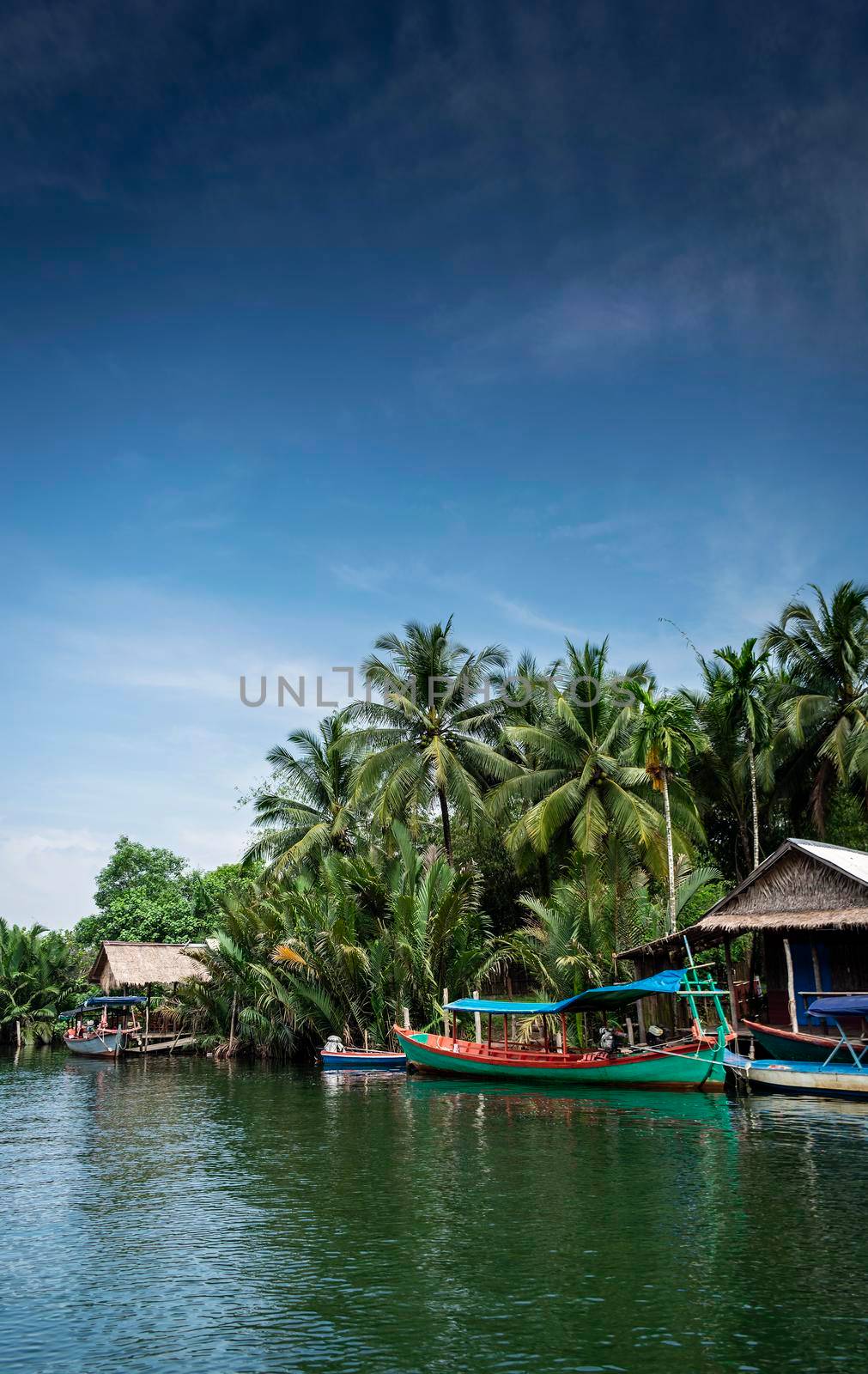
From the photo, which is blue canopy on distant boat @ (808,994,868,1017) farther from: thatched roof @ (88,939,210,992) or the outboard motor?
thatched roof @ (88,939,210,992)

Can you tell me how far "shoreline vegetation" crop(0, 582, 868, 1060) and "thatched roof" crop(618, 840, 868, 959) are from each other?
246 cm

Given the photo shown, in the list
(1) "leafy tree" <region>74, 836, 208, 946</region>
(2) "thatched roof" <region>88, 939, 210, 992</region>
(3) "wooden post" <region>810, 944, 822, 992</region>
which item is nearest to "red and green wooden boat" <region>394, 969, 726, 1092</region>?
(3) "wooden post" <region>810, 944, 822, 992</region>

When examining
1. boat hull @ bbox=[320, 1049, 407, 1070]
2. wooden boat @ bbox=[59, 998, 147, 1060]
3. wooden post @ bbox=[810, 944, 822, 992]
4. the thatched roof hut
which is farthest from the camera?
wooden boat @ bbox=[59, 998, 147, 1060]

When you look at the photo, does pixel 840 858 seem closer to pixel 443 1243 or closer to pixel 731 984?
pixel 731 984

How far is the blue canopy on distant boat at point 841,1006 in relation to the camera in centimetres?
1919

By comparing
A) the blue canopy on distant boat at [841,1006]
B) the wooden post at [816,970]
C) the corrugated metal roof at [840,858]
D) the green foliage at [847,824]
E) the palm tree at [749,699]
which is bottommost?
the blue canopy on distant boat at [841,1006]

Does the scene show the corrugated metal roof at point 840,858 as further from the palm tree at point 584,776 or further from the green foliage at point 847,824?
the green foliage at point 847,824

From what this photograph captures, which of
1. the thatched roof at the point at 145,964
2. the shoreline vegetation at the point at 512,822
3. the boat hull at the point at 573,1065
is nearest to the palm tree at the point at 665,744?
the shoreline vegetation at the point at 512,822

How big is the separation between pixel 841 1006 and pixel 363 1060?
13.5 metres

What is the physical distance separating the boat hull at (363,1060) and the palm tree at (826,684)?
14.7m

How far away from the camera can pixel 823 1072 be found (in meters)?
19.3

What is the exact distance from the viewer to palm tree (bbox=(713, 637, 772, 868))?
29.6 metres

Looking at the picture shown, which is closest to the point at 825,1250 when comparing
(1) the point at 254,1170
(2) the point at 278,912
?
(1) the point at 254,1170

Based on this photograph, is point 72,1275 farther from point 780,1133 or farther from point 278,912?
point 278,912
